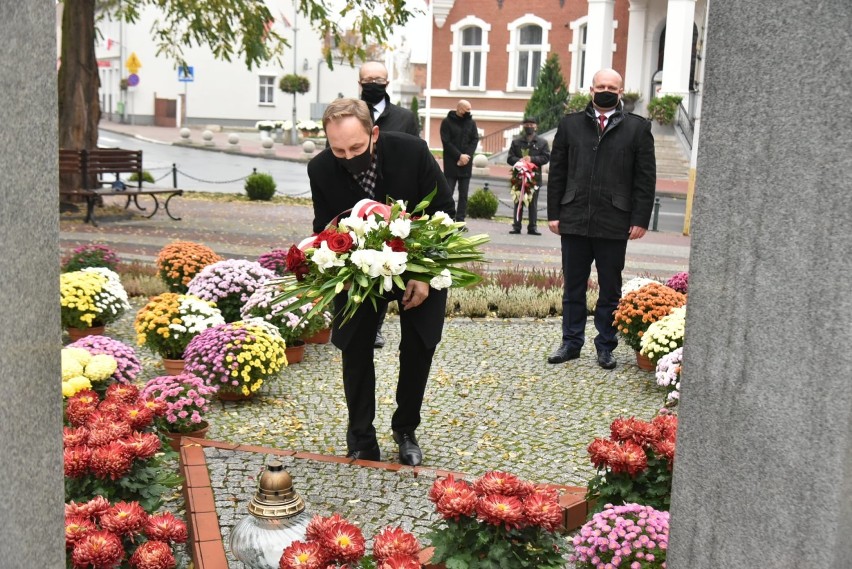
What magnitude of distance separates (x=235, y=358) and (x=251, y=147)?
Result: 122 ft

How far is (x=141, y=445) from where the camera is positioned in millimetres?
4160

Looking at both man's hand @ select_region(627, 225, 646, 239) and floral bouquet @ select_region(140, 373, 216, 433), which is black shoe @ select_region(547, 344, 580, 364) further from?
floral bouquet @ select_region(140, 373, 216, 433)

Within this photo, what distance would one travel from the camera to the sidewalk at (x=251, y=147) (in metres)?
31.1

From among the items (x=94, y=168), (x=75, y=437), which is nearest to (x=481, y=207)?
(x=94, y=168)

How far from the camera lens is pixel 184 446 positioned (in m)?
5.14

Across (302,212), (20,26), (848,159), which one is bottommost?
(302,212)

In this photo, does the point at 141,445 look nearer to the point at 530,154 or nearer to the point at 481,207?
the point at 530,154

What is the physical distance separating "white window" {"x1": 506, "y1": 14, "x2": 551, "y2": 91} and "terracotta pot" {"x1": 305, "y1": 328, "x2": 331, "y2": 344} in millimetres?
34252

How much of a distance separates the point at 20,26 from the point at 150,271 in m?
9.11

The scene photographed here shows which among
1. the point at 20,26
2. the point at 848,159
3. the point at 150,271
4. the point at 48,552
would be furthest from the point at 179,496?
the point at 150,271

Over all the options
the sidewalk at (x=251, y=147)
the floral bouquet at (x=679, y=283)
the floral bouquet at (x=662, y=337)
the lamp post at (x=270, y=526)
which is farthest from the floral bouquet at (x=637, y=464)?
the sidewalk at (x=251, y=147)

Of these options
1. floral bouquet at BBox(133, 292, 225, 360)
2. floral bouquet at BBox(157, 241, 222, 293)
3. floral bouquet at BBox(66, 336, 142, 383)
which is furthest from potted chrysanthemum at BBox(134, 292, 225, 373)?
floral bouquet at BBox(157, 241, 222, 293)

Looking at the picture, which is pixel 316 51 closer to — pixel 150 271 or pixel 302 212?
pixel 302 212

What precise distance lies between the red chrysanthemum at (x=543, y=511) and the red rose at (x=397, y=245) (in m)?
1.31
